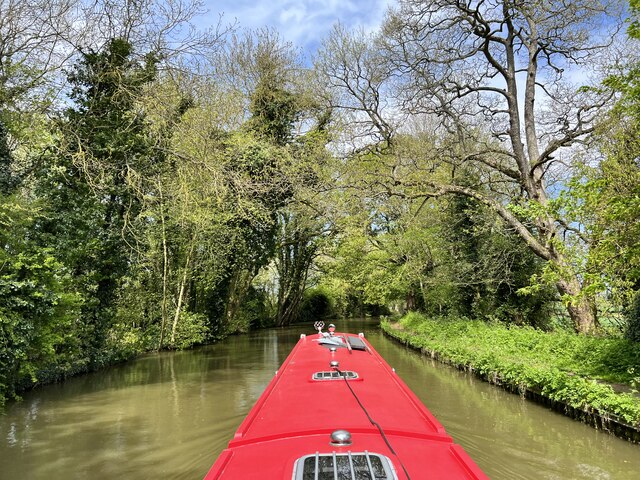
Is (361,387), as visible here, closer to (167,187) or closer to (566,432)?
(566,432)

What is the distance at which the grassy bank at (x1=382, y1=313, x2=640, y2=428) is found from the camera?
21.1 ft

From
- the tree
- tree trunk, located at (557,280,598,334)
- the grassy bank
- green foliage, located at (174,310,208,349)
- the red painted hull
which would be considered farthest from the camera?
green foliage, located at (174,310,208,349)

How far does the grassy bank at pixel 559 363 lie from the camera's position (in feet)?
21.1

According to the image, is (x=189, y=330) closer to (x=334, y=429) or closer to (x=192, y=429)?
(x=192, y=429)

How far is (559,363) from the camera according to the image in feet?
28.6

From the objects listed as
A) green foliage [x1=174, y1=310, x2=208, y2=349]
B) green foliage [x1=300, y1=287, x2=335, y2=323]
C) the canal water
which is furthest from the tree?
green foliage [x1=300, y1=287, x2=335, y2=323]

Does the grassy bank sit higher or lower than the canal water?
higher

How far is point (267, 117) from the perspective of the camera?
2208 cm

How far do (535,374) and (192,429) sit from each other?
20.9 feet

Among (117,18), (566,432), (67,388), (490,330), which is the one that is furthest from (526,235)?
(67,388)

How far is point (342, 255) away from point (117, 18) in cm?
2050

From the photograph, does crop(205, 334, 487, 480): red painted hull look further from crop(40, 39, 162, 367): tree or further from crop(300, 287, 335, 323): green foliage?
crop(300, 287, 335, 323): green foliage

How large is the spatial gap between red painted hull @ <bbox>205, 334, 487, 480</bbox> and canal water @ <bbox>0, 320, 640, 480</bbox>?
183 cm

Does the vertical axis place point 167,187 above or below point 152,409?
above
